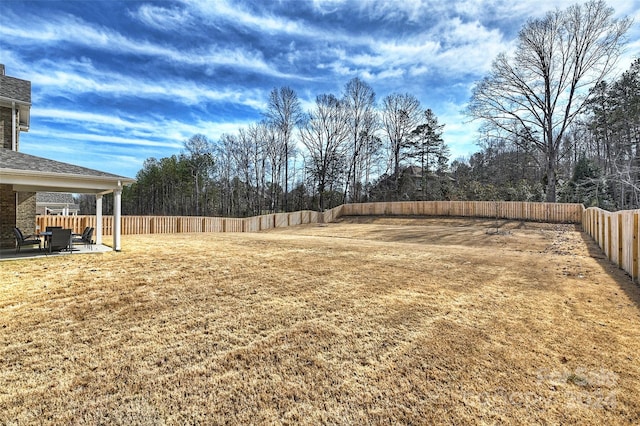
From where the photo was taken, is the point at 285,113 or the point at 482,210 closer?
the point at 482,210

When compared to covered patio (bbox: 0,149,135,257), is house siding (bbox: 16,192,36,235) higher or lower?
lower

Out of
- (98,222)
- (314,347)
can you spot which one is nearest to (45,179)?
(98,222)

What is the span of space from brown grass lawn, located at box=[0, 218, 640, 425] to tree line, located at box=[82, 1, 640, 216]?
21.0m

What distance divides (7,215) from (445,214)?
2605cm

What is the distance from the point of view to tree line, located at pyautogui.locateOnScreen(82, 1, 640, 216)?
70.5 feet

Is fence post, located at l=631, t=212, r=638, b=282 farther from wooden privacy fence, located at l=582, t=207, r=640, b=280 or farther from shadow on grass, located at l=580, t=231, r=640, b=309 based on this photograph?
shadow on grass, located at l=580, t=231, r=640, b=309

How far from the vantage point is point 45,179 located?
7898 millimetres

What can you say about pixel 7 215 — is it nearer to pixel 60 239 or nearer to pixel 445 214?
pixel 60 239

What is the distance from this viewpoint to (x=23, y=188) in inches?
375

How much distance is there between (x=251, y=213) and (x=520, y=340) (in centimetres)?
3204

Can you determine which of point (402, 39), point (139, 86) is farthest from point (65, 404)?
point (139, 86)

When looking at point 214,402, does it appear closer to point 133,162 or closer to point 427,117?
point 427,117

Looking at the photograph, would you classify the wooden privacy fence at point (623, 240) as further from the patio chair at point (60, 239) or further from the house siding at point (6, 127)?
the house siding at point (6, 127)

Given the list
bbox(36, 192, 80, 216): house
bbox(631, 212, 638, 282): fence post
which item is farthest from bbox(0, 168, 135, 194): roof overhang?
bbox(36, 192, 80, 216): house
